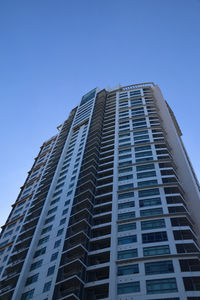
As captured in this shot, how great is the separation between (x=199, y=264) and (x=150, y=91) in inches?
2236

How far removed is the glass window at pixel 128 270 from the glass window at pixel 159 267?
133 cm

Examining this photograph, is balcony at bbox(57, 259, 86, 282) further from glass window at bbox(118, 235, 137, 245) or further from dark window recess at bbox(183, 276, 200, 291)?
dark window recess at bbox(183, 276, 200, 291)

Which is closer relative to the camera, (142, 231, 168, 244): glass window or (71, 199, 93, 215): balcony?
(142, 231, 168, 244): glass window

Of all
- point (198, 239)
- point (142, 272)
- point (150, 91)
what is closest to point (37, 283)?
point (142, 272)

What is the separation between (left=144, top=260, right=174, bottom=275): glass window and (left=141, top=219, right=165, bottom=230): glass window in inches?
233

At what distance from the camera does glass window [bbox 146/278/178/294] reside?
3419 cm

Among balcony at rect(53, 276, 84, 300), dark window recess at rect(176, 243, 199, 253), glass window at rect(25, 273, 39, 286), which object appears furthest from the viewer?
glass window at rect(25, 273, 39, 286)

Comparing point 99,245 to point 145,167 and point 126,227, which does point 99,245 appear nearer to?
point 126,227

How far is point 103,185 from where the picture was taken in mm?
54094

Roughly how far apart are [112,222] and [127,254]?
251 inches

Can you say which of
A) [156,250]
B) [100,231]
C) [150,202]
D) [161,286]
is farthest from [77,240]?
[161,286]

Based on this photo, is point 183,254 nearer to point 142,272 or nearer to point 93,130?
point 142,272

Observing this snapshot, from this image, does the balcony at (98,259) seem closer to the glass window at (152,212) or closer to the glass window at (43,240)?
the glass window at (152,212)

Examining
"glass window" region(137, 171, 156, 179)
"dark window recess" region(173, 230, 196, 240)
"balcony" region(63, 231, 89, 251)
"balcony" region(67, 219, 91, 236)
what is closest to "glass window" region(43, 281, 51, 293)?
"balcony" region(63, 231, 89, 251)
